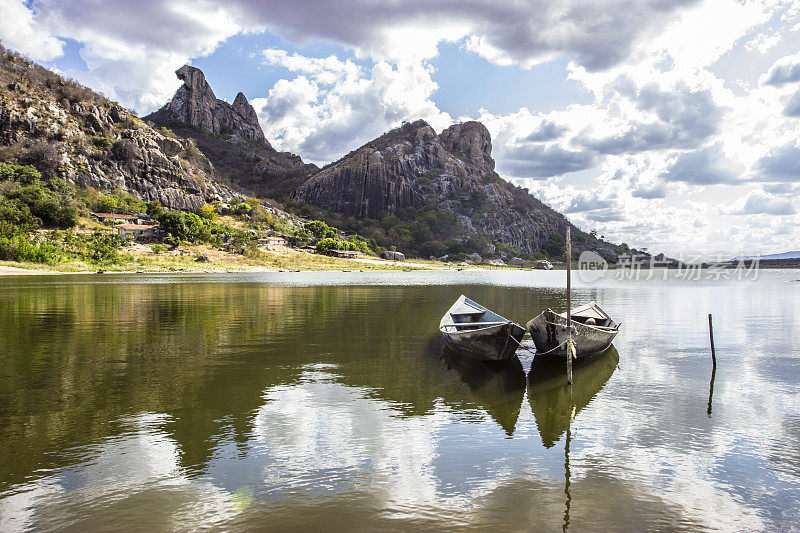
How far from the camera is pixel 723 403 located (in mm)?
16578

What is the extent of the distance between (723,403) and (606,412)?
4758 mm

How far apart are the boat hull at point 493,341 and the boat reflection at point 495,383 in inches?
19.6

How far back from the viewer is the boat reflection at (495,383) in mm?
14953

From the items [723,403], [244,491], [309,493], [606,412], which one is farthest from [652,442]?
[244,491]

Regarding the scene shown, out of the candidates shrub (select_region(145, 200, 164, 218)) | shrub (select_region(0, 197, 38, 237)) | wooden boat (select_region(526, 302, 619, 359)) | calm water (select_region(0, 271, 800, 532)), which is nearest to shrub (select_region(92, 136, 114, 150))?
shrub (select_region(145, 200, 164, 218))

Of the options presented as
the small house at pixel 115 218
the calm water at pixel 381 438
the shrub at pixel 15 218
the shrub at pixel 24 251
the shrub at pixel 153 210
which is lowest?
the calm water at pixel 381 438

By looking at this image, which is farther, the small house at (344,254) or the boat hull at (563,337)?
the small house at (344,254)

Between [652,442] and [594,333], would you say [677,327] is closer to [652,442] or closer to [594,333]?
[594,333]

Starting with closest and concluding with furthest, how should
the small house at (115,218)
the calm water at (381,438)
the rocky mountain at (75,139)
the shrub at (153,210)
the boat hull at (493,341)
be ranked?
the calm water at (381,438) → the boat hull at (493,341) → the small house at (115,218) → the shrub at (153,210) → the rocky mountain at (75,139)

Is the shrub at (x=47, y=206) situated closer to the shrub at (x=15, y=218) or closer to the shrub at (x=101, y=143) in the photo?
the shrub at (x=15, y=218)

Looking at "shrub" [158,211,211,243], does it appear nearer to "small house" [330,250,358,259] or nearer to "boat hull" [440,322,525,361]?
"small house" [330,250,358,259]

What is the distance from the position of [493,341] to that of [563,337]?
298 cm

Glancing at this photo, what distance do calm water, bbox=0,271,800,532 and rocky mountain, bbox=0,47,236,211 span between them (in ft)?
559

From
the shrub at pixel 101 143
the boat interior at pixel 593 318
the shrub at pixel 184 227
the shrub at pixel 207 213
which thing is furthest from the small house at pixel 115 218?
the boat interior at pixel 593 318
